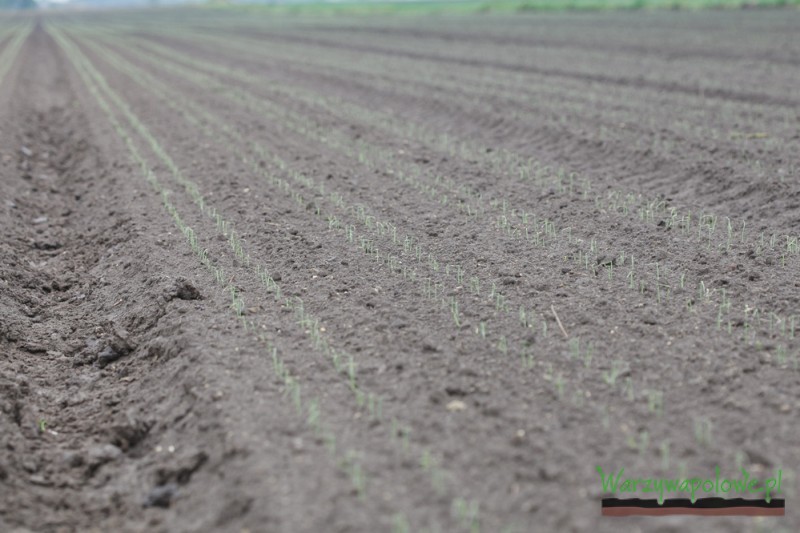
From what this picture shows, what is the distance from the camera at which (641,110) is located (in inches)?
494

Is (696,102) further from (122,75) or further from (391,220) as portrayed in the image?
(122,75)

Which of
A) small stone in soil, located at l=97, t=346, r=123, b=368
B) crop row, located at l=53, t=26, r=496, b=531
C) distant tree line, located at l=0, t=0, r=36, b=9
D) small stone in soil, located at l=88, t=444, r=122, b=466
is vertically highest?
distant tree line, located at l=0, t=0, r=36, b=9

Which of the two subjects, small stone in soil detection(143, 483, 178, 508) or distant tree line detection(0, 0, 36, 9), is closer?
small stone in soil detection(143, 483, 178, 508)

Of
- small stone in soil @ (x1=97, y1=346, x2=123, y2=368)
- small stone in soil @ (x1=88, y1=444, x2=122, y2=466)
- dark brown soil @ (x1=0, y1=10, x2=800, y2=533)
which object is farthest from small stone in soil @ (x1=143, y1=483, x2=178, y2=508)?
small stone in soil @ (x1=97, y1=346, x2=123, y2=368)

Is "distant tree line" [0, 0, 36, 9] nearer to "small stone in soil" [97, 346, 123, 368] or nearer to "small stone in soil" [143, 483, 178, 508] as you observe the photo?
"small stone in soil" [97, 346, 123, 368]

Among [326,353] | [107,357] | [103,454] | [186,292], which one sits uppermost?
[186,292]

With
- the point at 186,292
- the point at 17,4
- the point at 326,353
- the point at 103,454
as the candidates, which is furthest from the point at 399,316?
the point at 17,4

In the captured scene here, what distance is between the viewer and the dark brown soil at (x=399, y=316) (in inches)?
147

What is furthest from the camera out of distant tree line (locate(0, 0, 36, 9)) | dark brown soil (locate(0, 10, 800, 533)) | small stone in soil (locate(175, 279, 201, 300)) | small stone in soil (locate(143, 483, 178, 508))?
distant tree line (locate(0, 0, 36, 9))

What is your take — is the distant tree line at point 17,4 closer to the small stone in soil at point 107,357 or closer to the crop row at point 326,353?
the crop row at point 326,353

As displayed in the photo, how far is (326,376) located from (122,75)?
1917cm

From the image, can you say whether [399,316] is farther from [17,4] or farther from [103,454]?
[17,4]

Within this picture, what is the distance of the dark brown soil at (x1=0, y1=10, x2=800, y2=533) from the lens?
3738mm

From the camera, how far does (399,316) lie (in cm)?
547
